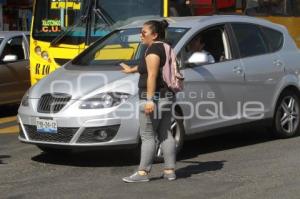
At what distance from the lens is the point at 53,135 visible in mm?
7871

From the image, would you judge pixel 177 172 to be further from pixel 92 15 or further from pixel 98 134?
pixel 92 15

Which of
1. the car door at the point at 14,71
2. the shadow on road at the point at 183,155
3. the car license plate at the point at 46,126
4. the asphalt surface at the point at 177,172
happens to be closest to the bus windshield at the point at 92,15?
the car door at the point at 14,71

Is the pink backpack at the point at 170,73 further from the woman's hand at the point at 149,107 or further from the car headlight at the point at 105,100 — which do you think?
the car headlight at the point at 105,100

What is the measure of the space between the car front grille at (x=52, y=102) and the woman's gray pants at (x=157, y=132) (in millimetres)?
1190

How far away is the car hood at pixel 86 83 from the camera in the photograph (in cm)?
781

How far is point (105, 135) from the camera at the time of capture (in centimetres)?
774

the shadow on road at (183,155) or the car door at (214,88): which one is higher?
the car door at (214,88)

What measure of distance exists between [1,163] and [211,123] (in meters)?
2.60

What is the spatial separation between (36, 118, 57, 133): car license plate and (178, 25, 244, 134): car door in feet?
4.95

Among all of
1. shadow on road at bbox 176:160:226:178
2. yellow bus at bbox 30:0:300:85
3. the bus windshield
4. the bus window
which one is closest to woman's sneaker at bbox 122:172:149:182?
shadow on road at bbox 176:160:226:178

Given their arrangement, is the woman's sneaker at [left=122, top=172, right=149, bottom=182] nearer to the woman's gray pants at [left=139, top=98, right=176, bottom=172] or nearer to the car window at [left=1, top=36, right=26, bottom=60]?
the woman's gray pants at [left=139, top=98, right=176, bottom=172]

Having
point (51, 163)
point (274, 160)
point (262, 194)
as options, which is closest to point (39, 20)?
point (51, 163)

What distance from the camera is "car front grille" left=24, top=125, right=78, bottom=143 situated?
306 inches

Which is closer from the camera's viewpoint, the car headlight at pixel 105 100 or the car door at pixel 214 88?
the car headlight at pixel 105 100
